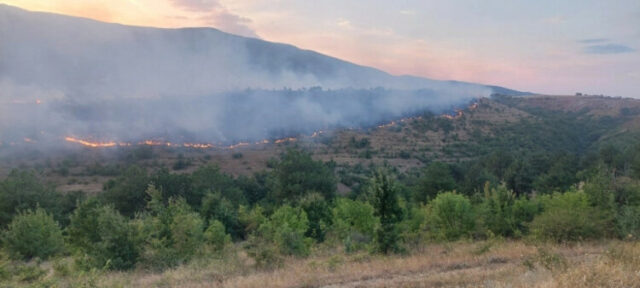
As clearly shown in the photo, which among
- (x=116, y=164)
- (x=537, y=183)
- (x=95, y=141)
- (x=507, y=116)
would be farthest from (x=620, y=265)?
(x=507, y=116)

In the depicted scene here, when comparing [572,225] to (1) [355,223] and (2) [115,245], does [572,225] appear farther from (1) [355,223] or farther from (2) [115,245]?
(2) [115,245]

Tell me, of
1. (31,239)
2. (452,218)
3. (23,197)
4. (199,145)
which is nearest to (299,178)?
(452,218)

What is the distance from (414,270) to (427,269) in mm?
334

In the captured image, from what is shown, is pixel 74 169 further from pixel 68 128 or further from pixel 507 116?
pixel 507 116

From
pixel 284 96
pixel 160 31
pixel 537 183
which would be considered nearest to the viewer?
pixel 537 183

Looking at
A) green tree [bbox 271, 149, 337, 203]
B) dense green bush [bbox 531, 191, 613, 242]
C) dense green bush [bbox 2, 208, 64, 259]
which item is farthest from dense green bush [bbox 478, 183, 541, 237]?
dense green bush [bbox 2, 208, 64, 259]

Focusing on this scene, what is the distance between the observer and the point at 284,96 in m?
111

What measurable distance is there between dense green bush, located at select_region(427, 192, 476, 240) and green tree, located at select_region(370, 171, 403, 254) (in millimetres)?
3578

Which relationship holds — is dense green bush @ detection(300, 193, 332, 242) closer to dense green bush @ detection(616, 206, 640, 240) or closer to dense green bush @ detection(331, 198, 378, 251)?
dense green bush @ detection(331, 198, 378, 251)

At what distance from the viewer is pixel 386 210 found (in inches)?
487

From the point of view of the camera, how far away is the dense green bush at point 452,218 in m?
15.2

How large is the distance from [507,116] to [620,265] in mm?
94964

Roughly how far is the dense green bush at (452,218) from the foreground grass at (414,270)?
1924mm

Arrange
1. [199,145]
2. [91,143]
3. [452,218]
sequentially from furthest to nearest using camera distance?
1. [199,145]
2. [91,143]
3. [452,218]
